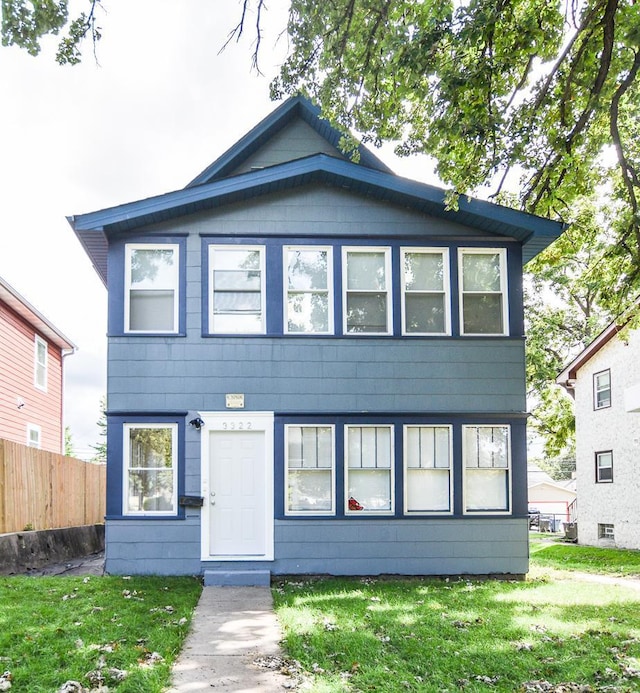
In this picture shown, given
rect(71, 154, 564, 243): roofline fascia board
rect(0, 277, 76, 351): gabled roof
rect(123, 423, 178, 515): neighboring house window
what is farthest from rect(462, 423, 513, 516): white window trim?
rect(0, 277, 76, 351): gabled roof

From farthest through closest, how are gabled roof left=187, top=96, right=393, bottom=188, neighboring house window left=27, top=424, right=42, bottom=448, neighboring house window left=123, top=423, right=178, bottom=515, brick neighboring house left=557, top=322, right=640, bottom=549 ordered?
1. neighboring house window left=27, top=424, right=42, bottom=448
2. brick neighboring house left=557, top=322, right=640, bottom=549
3. gabled roof left=187, top=96, right=393, bottom=188
4. neighboring house window left=123, top=423, right=178, bottom=515

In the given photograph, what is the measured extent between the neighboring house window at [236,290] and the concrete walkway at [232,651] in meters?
4.15

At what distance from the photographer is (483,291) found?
37.2ft

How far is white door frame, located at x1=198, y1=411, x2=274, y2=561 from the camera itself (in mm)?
10594

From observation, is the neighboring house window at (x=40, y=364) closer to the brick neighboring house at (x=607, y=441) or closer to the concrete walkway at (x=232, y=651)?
the concrete walkway at (x=232, y=651)

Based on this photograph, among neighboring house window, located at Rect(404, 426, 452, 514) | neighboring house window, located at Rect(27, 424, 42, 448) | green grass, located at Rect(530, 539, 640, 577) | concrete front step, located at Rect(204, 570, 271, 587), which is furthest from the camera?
neighboring house window, located at Rect(27, 424, 42, 448)

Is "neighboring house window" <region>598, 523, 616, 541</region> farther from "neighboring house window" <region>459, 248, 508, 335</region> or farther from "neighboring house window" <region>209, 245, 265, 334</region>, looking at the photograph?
"neighboring house window" <region>209, 245, 265, 334</region>

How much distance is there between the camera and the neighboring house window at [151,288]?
35.7 ft

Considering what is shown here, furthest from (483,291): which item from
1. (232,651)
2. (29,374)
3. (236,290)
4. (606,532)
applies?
(29,374)

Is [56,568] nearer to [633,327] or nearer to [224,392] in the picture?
[224,392]

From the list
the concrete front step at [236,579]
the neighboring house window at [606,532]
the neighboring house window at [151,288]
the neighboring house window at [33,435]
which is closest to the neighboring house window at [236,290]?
the neighboring house window at [151,288]

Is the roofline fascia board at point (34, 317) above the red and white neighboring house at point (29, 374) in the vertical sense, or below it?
above

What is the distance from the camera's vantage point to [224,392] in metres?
10.8

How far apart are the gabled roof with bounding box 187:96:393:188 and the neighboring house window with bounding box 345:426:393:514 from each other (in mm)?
4992
